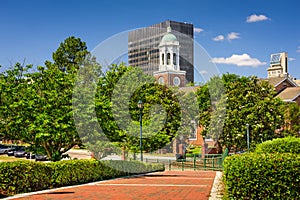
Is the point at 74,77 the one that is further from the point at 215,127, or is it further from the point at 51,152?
the point at 215,127

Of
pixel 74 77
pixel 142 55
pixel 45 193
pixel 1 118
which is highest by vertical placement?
pixel 142 55

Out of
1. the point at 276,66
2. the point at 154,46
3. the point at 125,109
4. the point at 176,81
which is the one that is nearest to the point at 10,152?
the point at 125,109

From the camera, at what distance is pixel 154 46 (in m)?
82.5

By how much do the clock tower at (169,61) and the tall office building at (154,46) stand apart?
7.07ft

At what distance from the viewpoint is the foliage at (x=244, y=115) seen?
136 feet

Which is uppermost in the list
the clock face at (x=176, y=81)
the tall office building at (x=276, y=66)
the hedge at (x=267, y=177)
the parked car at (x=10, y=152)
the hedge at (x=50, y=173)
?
the tall office building at (x=276, y=66)

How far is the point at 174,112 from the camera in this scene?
142ft

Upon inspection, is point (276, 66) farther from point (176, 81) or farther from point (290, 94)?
point (290, 94)

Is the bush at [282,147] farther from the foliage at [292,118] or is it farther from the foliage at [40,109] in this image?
the foliage at [292,118]

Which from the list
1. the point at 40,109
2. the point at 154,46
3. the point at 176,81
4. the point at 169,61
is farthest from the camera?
the point at 154,46

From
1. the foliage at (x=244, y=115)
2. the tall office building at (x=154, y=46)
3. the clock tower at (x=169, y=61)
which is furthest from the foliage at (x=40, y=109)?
the clock tower at (x=169, y=61)

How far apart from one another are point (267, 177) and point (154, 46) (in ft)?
242

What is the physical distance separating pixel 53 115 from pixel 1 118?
4967mm

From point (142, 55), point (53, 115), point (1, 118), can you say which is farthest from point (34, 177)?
point (142, 55)
